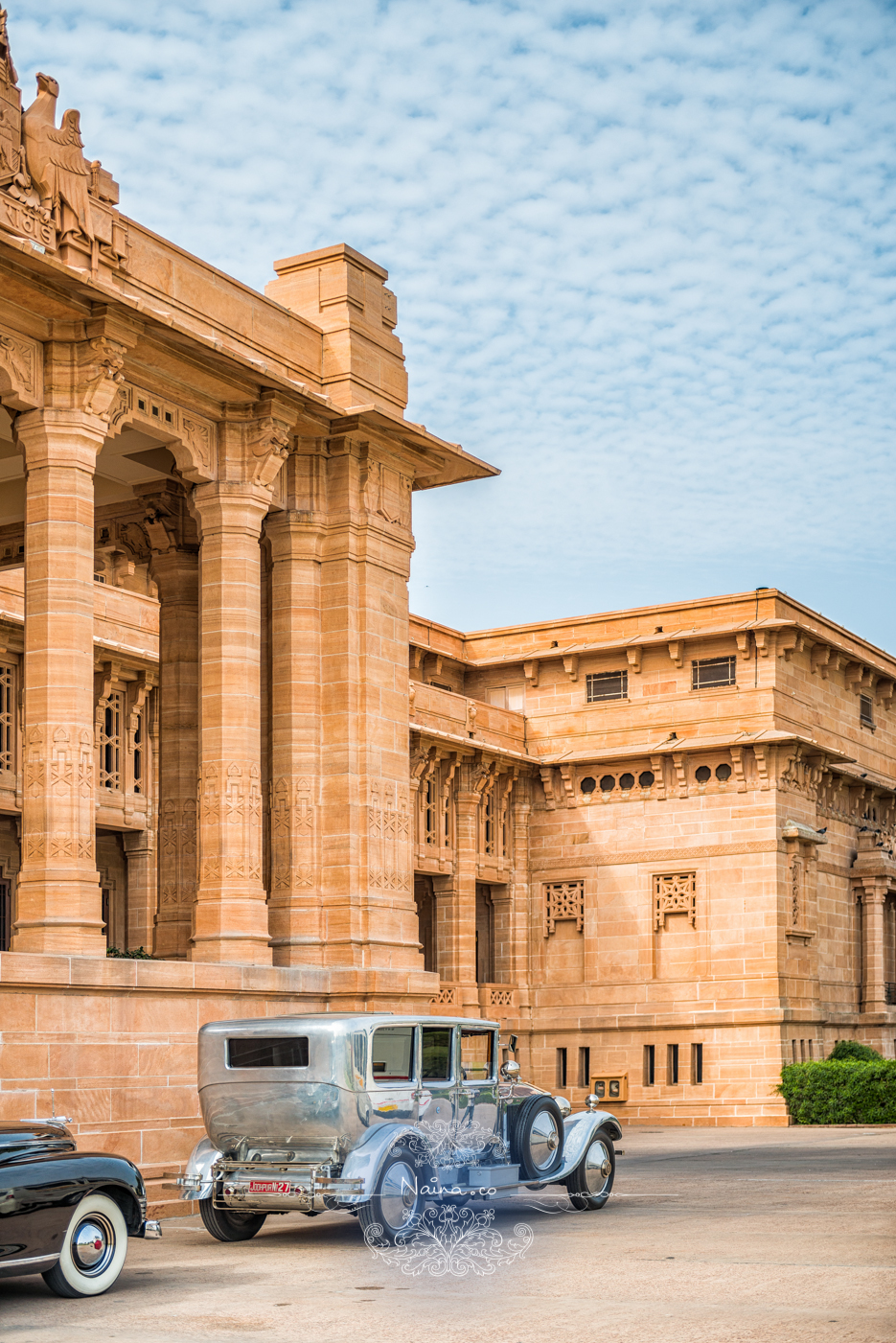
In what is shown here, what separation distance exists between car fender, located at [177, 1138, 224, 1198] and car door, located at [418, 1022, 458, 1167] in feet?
5.87

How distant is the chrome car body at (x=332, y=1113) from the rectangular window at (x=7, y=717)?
15.8m

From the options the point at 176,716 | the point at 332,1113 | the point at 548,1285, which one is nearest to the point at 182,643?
the point at 176,716

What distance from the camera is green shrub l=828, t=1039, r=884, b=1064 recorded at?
3997 cm

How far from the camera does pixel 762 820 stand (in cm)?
3922

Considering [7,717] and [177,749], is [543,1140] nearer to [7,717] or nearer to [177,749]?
[177,749]

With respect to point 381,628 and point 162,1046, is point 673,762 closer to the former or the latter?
point 381,628

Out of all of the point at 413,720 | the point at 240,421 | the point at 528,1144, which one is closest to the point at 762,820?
the point at 413,720

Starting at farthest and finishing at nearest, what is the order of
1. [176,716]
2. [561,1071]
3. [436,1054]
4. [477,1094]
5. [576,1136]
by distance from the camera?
[561,1071] → [176,716] → [576,1136] → [477,1094] → [436,1054]

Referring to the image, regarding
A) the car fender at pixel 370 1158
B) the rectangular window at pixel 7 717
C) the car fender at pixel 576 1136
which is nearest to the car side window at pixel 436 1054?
the car fender at pixel 370 1158

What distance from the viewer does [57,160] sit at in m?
18.0

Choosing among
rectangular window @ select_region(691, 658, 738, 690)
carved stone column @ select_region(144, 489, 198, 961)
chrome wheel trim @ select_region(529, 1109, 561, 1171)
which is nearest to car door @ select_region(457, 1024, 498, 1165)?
chrome wheel trim @ select_region(529, 1109, 561, 1171)

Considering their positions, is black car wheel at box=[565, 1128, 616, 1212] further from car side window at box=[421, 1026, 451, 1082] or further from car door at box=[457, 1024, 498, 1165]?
car side window at box=[421, 1026, 451, 1082]

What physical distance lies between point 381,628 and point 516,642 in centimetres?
2259

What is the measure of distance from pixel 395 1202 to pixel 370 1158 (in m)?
0.53
